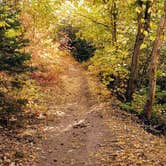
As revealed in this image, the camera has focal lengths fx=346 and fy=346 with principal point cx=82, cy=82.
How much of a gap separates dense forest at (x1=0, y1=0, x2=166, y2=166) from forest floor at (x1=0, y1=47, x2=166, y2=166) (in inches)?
2.5

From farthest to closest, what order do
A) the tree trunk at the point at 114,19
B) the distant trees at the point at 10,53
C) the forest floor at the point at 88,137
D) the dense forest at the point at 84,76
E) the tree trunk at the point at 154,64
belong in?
the tree trunk at the point at 114,19
the tree trunk at the point at 154,64
the dense forest at the point at 84,76
the distant trees at the point at 10,53
the forest floor at the point at 88,137

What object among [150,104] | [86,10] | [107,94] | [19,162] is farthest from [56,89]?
[19,162]

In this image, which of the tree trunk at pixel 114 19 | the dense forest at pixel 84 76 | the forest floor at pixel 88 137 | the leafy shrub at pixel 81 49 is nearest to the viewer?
the forest floor at pixel 88 137

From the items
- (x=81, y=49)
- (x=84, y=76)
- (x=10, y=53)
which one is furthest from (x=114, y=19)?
A: (x=81, y=49)

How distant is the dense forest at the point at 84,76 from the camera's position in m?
9.59

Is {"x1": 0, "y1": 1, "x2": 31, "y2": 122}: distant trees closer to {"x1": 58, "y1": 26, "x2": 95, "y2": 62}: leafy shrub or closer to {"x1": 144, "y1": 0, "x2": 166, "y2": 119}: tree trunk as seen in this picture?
{"x1": 144, "y1": 0, "x2": 166, "y2": 119}: tree trunk

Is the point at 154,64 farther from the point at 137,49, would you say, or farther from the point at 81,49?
the point at 81,49

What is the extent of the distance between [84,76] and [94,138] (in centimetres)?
1105

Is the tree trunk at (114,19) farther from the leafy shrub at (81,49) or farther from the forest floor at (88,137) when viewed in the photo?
the leafy shrub at (81,49)

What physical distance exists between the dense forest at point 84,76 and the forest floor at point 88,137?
64mm

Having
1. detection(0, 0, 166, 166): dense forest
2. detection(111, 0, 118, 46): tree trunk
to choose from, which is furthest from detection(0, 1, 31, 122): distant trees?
detection(111, 0, 118, 46): tree trunk

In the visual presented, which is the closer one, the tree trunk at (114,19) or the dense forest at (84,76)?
the dense forest at (84,76)

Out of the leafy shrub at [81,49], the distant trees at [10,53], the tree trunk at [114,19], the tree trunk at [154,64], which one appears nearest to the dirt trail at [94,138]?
the tree trunk at [154,64]

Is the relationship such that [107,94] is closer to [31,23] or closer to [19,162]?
[31,23]
